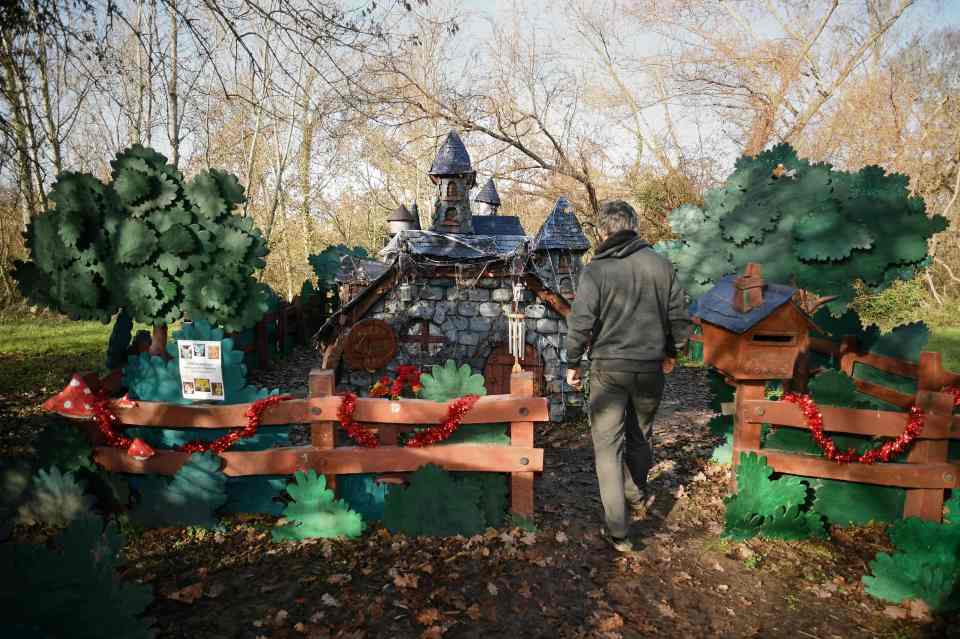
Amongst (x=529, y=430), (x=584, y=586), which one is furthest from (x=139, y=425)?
(x=584, y=586)

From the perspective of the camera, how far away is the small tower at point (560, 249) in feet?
32.5

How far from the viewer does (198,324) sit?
461cm

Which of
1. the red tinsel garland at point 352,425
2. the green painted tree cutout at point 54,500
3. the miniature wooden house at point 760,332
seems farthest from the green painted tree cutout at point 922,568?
the green painted tree cutout at point 54,500

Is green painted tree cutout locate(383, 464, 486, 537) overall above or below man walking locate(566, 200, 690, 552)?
below

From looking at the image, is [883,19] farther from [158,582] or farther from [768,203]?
[158,582]

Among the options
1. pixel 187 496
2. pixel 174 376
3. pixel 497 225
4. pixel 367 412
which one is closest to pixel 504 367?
pixel 497 225

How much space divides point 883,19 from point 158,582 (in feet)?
62.7

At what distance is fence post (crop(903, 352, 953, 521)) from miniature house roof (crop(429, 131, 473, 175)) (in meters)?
8.06

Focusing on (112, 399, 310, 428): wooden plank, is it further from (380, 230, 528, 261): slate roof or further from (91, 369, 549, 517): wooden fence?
(380, 230, 528, 261): slate roof

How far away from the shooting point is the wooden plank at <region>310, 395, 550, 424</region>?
14.4 ft

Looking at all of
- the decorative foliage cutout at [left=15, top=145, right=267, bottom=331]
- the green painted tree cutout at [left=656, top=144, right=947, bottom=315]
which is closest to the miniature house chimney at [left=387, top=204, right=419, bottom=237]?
the decorative foliage cutout at [left=15, top=145, right=267, bottom=331]

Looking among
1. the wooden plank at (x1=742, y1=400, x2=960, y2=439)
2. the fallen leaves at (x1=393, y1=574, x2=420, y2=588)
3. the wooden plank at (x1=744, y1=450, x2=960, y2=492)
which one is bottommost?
the fallen leaves at (x1=393, y1=574, x2=420, y2=588)

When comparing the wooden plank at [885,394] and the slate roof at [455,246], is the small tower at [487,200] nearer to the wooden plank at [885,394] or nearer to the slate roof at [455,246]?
the slate roof at [455,246]

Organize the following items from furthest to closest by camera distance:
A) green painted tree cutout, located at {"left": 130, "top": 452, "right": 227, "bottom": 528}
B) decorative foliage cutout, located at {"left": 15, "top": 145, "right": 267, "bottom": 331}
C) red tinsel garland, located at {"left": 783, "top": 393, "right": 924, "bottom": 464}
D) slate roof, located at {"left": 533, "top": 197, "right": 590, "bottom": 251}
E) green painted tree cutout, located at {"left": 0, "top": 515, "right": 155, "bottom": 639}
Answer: slate roof, located at {"left": 533, "top": 197, "right": 590, "bottom": 251}
decorative foliage cutout, located at {"left": 15, "top": 145, "right": 267, "bottom": 331}
green painted tree cutout, located at {"left": 130, "top": 452, "right": 227, "bottom": 528}
red tinsel garland, located at {"left": 783, "top": 393, "right": 924, "bottom": 464}
green painted tree cutout, located at {"left": 0, "top": 515, "right": 155, "bottom": 639}
